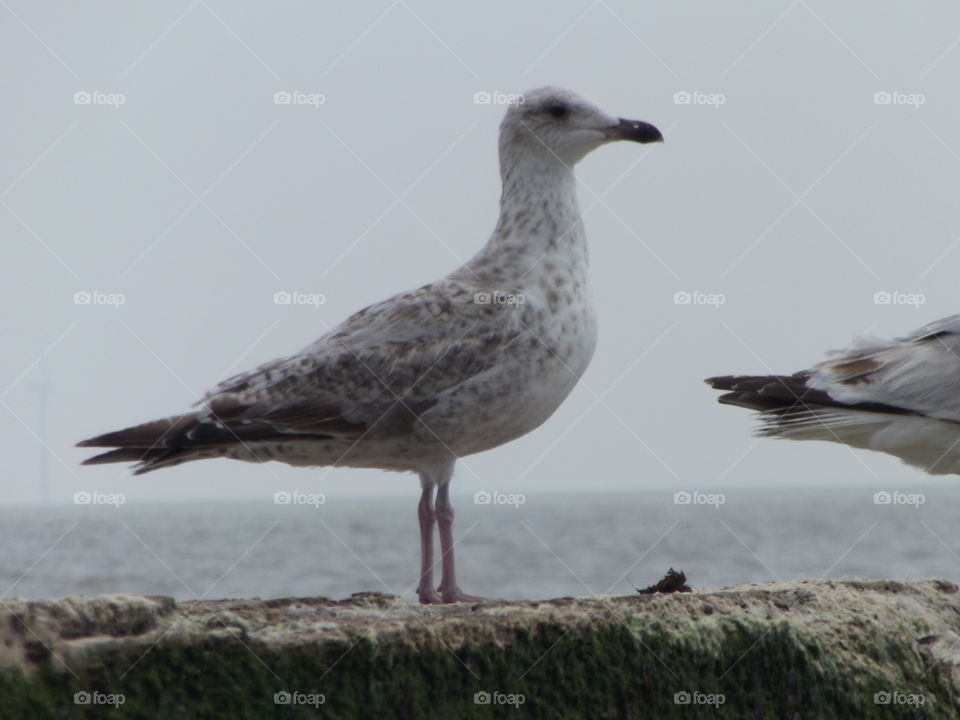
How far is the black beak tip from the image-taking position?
5895mm

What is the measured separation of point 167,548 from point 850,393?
37.1 metres

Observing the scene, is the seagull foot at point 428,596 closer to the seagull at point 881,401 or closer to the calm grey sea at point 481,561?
the seagull at point 881,401

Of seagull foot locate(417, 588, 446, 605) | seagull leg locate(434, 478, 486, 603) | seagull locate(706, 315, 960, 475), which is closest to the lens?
seagull foot locate(417, 588, 446, 605)

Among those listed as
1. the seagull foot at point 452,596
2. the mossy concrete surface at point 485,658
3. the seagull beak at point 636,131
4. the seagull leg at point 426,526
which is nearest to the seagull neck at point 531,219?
the seagull beak at point 636,131

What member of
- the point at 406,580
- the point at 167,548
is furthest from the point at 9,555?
the point at 406,580

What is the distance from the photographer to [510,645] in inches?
145

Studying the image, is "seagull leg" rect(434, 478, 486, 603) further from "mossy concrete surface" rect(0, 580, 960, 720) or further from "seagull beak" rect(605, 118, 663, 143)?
"seagull beak" rect(605, 118, 663, 143)

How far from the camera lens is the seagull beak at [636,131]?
5895mm

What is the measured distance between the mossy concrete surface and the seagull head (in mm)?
2204

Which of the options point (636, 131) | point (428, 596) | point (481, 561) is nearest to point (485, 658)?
point (428, 596)

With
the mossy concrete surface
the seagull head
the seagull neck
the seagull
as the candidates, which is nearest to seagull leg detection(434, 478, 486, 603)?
the mossy concrete surface

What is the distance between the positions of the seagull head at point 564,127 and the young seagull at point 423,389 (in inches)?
23.1

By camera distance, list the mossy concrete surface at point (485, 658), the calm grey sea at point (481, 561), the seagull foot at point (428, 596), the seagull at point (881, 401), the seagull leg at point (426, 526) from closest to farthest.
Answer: the mossy concrete surface at point (485, 658), the seagull foot at point (428, 596), the seagull leg at point (426, 526), the seagull at point (881, 401), the calm grey sea at point (481, 561)

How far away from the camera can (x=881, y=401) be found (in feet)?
20.5
